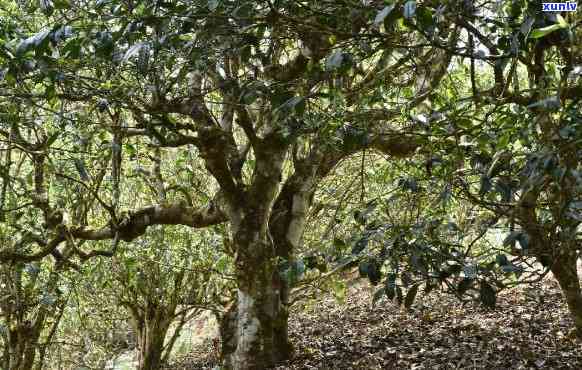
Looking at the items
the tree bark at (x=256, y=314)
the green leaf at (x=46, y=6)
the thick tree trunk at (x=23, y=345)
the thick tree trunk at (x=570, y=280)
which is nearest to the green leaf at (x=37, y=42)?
the green leaf at (x=46, y=6)

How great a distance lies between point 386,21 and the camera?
222 cm

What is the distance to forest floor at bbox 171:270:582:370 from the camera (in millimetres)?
5285

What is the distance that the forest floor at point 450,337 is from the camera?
5285 mm

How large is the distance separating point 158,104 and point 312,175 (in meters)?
2.71

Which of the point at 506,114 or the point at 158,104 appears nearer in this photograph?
the point at 506,114

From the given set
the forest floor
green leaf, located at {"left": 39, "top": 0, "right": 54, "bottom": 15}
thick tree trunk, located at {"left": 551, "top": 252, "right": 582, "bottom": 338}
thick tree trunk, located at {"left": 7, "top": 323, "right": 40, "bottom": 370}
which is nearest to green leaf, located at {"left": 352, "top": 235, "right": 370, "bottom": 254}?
thick tree trunk, located at {"left": 551, "top": 252, "right": 582, "bottom": 338}

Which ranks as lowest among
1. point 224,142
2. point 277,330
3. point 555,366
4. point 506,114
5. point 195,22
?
point 555,366

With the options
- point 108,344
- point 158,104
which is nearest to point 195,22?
point 158,104

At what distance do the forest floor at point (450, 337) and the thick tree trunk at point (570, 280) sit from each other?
11.7 inches

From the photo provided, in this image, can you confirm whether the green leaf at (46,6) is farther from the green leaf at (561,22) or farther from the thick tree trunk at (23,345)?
the thick tree trunk at (23,345)

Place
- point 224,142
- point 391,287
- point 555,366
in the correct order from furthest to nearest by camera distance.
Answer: point 224,142 → point 555,366 → point 391,287

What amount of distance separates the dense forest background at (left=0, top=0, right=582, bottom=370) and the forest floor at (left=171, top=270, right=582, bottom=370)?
0.21m

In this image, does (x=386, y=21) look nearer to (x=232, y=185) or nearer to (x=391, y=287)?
(x=391, y=287)

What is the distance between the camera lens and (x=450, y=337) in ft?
21.4
